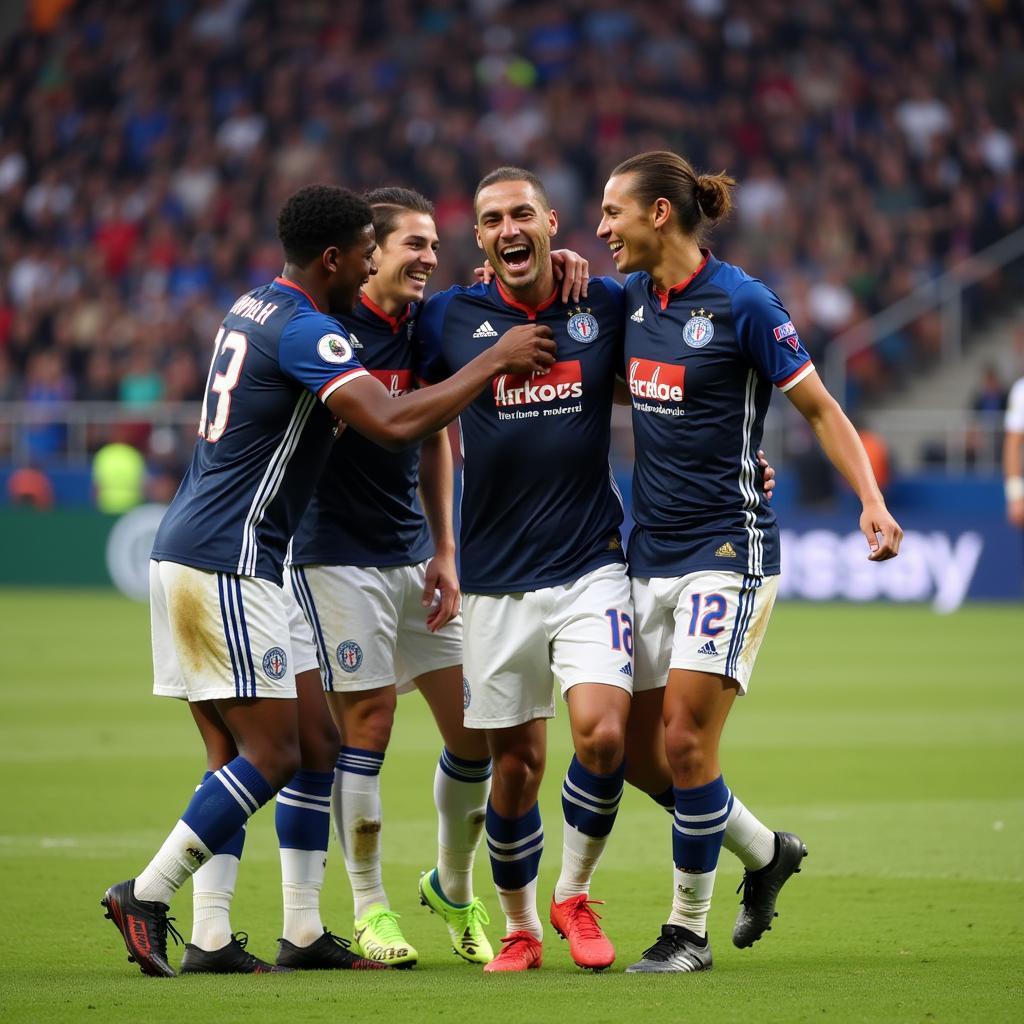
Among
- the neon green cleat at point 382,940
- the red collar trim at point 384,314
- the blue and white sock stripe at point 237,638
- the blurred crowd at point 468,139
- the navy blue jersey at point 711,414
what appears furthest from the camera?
the blurred crowd at point 468,139

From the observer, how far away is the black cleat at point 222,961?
17.8 ft

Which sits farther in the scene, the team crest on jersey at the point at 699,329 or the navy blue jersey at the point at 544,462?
the navy blue jersey at the point at 544,462

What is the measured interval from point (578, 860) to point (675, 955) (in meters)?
0.48

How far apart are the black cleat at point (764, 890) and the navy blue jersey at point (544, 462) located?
1.15m

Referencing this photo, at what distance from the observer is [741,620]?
18.6ft

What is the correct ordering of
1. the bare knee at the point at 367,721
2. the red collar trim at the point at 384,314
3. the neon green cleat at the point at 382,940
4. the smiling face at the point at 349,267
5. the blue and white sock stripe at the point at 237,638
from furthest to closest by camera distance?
the red collar trim at the point at 384,314
the bare knee at the point at 367,721
the neon green cleat at the point at 382,940
the smiling face at the point at 349,267
the blue and white sock stripe at the point at 237,638

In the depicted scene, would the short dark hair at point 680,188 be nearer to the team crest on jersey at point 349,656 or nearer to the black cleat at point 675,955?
the team crest on jersey at point 349,656

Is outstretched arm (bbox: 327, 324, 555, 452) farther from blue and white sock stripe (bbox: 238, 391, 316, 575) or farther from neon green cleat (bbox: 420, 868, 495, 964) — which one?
neon green cleat (bbox: 420, 868, 495, 964)

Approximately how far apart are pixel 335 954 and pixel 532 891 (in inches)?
26.8

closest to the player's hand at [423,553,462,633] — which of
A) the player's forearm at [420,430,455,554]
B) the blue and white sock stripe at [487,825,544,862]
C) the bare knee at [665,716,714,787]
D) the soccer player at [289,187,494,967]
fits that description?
the soccer player at [289,187,494,967]

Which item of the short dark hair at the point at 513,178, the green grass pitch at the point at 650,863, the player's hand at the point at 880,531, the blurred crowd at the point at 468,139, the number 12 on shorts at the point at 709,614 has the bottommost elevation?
the green grass pitch at the point at 650,863

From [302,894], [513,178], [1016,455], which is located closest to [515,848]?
[302,894]

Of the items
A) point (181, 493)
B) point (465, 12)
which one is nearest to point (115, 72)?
point (465, 12)

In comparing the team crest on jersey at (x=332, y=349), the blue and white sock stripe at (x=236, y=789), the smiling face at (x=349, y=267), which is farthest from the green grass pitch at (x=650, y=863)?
the smiling face at (x=349, y=267)
